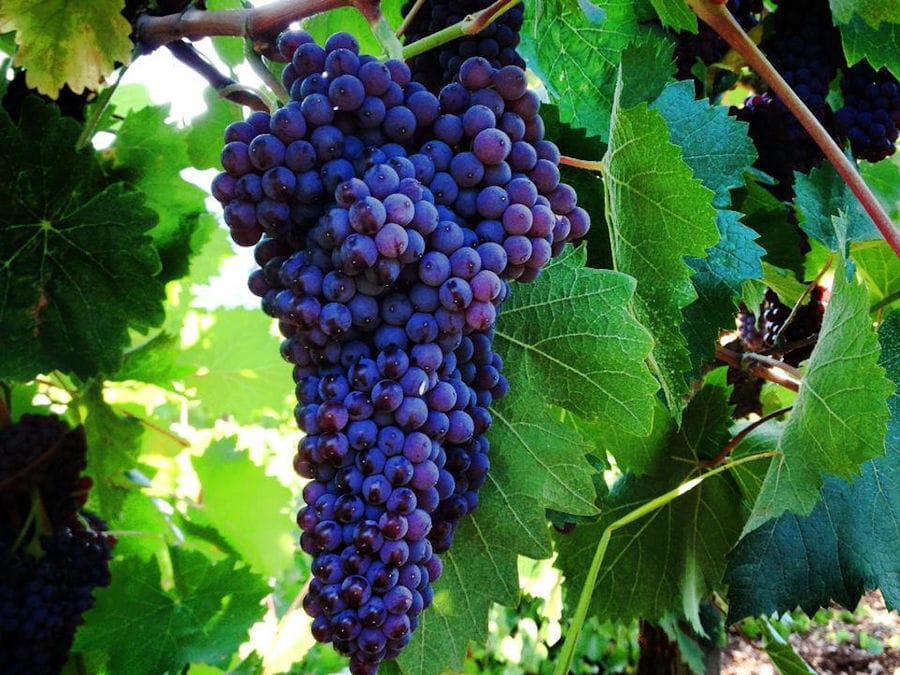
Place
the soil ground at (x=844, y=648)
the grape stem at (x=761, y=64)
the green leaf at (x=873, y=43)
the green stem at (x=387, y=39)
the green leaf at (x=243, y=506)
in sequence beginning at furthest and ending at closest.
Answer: the soil ground at (x=844, y=648) < the green leaf at (x=243, y=506) < the green leaf at (x=873, y=43) < the grape stem at (x=761, y=64) < the green stem at (x=387, y=39)

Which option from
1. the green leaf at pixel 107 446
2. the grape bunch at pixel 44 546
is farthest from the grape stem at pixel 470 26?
the grape bunch at pixel 44 546

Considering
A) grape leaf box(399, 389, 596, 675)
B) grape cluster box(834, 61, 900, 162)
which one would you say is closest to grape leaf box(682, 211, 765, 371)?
grape leaf box(399, 389, 596, 675)

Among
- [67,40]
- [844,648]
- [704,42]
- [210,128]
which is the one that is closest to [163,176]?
[210,128]

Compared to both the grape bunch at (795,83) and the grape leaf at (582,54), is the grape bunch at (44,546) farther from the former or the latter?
the grape bunch at (795,83)

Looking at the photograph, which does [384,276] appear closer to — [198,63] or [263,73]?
[263,73]

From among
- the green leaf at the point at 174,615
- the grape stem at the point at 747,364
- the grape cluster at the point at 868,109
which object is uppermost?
the grape cluster at the point at 868,109

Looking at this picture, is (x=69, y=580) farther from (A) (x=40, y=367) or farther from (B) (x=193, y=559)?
(A) (x=40, y=367)

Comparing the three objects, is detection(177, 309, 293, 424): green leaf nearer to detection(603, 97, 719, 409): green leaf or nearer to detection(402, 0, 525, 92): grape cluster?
detection(402, 0, 525, 92): grape cluster
